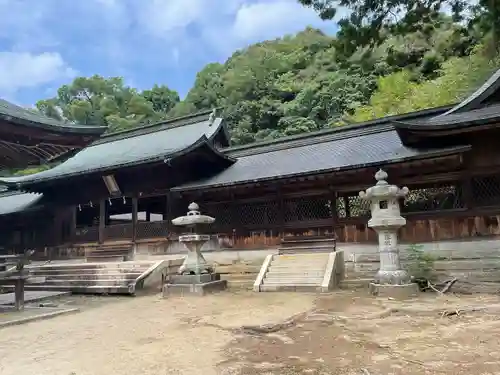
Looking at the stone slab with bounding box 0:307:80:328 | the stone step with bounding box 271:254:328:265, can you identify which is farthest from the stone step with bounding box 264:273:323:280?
the stone slab with bounding box 0:307:80:328

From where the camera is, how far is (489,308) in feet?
24.9

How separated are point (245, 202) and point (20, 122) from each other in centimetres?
848


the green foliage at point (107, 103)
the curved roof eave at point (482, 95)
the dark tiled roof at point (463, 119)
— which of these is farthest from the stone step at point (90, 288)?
the green foliage at point (107, 103)

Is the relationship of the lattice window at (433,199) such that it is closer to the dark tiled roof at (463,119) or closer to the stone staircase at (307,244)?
the dark tiled roof at (463,119)

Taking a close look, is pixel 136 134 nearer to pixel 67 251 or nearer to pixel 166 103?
pixel 67 251

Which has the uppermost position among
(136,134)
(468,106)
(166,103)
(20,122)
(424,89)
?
(166,103)

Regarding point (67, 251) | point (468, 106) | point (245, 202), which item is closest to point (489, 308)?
point (468, 106)

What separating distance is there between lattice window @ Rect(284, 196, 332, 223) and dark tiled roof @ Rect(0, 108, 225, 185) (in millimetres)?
5812

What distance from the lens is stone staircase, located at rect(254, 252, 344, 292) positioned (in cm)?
1114

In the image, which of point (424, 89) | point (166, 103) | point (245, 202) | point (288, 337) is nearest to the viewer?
point (288, 337)

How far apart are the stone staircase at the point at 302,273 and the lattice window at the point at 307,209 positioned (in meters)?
1.62

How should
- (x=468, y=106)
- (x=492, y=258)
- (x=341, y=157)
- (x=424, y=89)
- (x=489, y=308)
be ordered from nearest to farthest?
1. (x=489, y=308)
2. (x=492, y=258)
3. (x=468, y=106)
4. (x=341, y=157)
5. (x=424, y=89)

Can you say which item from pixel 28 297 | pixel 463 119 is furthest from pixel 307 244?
pixel 28 297

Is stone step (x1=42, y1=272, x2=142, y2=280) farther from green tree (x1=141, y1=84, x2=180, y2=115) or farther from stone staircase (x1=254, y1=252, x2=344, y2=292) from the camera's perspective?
green tree (x1=141, y1=84, x2=180, y2=115)
